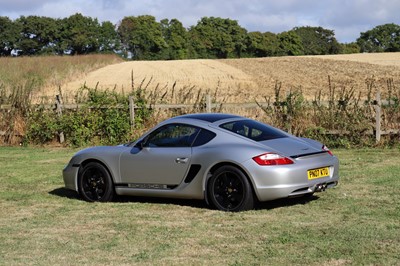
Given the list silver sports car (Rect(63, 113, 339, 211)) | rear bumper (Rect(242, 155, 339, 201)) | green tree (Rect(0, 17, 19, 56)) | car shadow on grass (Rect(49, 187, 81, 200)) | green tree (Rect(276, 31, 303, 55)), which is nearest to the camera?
rear bumper (Rect(242, 155, 339, 201))

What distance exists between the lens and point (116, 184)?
395 inches

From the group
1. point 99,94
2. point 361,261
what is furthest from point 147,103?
point 361,261

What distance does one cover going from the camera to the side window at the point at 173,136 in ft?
31.2

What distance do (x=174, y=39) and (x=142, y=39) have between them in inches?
251

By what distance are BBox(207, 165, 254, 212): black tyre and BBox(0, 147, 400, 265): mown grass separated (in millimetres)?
171

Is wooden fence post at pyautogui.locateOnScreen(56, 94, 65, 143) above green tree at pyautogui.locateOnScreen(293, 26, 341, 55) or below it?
below

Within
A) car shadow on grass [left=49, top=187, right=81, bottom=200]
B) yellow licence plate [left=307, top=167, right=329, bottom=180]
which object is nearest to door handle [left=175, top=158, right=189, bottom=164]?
yellow licence plate [left=307, top=167, right=329, bottom=180]

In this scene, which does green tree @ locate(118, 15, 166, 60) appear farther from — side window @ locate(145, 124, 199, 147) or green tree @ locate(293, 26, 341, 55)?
side window @ locate(145, 124, 199, 147)

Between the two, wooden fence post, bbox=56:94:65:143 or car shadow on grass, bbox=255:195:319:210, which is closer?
car shadow on grass, bbox=255:195:319:210

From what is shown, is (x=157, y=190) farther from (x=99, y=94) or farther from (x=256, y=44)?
(x=256, y=44)

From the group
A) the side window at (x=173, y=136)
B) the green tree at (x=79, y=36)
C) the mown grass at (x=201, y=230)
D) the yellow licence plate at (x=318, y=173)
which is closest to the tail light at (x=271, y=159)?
the yellow licence plate at (x=318, y=173)

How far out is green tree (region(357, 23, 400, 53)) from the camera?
13738 centimetres

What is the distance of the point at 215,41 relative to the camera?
126m

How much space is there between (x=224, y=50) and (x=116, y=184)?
117 m
